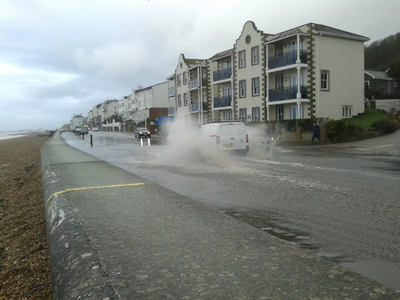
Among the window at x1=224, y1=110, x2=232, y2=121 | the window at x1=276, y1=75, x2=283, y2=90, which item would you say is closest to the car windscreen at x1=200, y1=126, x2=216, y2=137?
the window at x1=276, y1=75, x2=283, y2=90

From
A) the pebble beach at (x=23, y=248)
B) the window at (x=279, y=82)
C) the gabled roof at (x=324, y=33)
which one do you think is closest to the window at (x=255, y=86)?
the window at (x=279, y=82)

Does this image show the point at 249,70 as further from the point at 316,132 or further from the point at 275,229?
the point at 275,229

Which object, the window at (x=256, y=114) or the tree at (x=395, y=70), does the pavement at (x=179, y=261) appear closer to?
the window at (x=256, y=114)

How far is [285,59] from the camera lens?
32.7 meters

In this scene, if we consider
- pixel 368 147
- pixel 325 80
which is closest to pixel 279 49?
pixel 325 80

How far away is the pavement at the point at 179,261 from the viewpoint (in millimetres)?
2703

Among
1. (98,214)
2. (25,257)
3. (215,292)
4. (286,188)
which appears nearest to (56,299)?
(215,292)

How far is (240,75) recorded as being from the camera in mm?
39594

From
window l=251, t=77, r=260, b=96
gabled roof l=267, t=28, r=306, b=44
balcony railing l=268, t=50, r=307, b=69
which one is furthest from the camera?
window l=251, t=77, r=260, b=96

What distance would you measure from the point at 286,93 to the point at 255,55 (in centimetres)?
667

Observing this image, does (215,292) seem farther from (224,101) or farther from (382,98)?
(382,98)

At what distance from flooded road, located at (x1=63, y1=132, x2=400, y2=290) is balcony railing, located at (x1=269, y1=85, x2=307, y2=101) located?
20396 millimetres

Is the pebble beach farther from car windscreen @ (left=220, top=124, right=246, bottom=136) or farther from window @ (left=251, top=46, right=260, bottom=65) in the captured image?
window @ (left=251, top=46, right=260, bottom=65)

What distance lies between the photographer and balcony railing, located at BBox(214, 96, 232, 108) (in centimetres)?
4244
